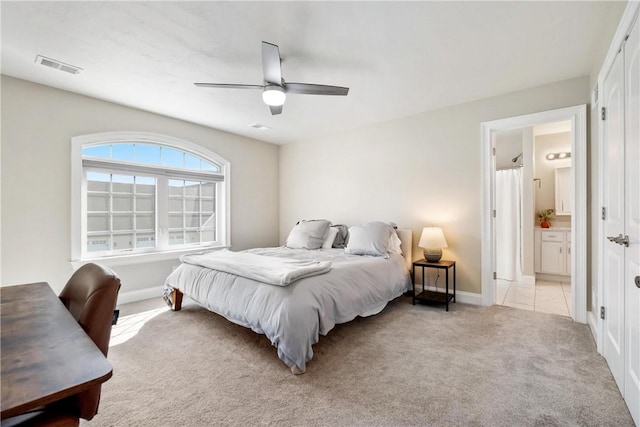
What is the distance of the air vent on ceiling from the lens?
2.54 m

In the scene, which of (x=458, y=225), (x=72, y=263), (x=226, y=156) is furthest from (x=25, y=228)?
(x=458, y=225)

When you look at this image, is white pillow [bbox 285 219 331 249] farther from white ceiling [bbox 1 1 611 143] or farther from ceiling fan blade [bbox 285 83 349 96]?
ceiling fan blade [bbox 285 83 349 96]

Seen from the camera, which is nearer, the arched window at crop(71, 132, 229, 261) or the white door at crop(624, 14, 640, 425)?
the white door at crop(624, 14, 640, 425)

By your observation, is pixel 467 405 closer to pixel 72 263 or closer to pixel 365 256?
pixel 365 256

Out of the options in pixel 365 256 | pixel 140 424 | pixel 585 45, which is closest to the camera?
pixel 140 424

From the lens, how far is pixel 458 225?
3680mm

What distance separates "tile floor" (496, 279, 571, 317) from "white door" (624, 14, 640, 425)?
182cm

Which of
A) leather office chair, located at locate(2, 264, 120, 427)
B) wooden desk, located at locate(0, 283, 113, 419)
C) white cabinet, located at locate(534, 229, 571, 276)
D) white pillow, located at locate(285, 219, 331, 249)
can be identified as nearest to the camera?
wooden desk, located at locate(0, 283, 113, 419)

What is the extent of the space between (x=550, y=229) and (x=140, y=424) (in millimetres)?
5721

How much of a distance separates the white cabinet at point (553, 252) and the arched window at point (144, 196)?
A: 5146 mm

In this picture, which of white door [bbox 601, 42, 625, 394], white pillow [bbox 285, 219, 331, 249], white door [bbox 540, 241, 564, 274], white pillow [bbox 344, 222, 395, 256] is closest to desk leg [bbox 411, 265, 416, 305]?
white pillow [bbox 344, 222, 395, 256]

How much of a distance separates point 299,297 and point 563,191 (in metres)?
5.13

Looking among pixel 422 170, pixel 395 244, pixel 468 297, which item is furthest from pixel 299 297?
pixel 422 170

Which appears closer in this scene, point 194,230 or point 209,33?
point 209,33
